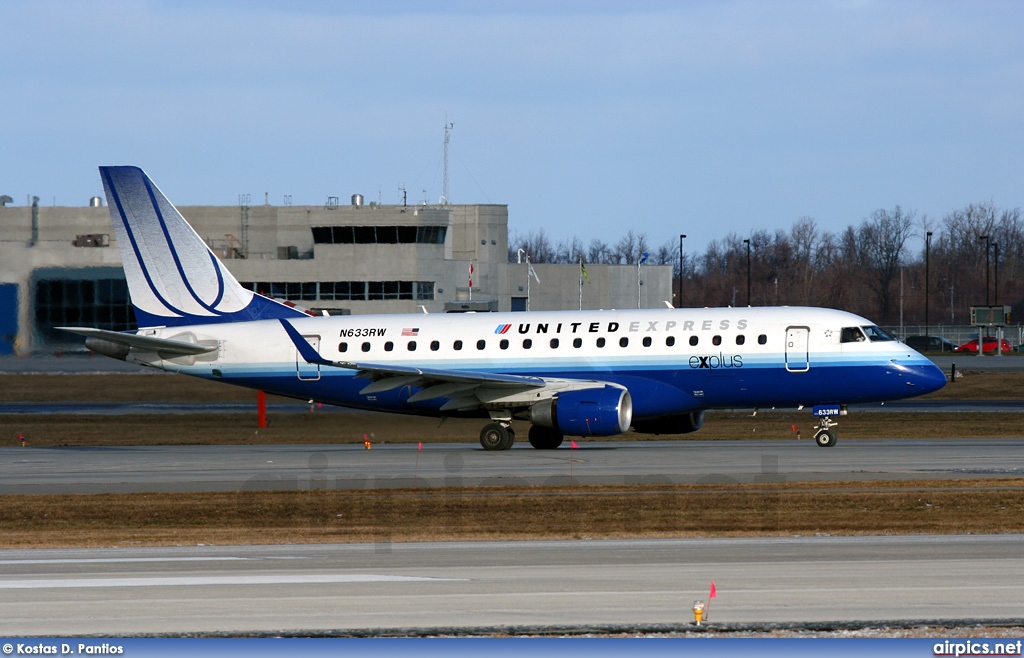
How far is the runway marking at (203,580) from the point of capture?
14.8 m

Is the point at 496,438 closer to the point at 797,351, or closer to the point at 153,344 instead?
the point at 797,351

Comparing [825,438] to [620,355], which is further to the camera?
[620,355]

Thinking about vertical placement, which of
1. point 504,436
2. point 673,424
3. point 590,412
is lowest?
point 504,436

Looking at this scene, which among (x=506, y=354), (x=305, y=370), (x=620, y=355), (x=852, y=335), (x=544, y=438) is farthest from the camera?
(x=305, y=370)

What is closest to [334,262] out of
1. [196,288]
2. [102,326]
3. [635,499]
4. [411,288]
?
[411,288]

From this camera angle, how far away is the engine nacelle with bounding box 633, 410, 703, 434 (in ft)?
118

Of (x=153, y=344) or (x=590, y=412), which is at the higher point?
(x=153, y=344)

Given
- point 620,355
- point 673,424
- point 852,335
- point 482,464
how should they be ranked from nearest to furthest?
point 482,464
point 852,335
point 620,355
point 673,424

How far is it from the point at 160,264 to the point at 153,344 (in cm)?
291

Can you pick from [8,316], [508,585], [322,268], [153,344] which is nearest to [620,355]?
[153,344]

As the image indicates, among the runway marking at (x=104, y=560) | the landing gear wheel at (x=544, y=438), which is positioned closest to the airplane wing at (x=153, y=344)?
the landing gear wheel at (x=544, y=438)

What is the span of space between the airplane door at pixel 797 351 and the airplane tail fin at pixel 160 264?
15.7 meters

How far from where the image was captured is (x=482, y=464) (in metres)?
31.0

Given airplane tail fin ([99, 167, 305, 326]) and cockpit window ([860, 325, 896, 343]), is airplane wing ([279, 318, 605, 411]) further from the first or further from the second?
cockpit window ([860, 325, 896, 343])
